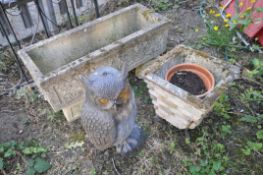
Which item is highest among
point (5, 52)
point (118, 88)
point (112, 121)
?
point (118, 88)

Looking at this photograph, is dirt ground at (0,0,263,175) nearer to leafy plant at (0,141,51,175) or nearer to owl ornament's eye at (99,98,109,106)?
leafy plant at (0,141,51,175)

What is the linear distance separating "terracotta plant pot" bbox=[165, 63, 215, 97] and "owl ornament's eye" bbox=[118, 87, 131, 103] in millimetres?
679

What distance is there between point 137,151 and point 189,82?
729mm

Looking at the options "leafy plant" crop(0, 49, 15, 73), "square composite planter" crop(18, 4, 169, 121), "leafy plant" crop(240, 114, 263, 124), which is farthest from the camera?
"leafy plant" crop(0, 49, 15, 73)

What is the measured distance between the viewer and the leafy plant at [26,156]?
2043 mm

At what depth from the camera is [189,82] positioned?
2.11 metres

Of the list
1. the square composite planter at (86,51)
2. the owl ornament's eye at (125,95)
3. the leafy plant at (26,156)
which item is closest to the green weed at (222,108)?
the square composite planter at (86,51)

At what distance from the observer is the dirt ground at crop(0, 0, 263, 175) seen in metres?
2.04

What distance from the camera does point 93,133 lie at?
1.63m

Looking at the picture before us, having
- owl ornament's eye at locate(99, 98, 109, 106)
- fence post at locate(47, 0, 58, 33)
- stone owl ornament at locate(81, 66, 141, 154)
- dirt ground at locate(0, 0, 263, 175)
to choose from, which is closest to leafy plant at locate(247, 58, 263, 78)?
dirt ground at locate(0, 0, 263, 175)

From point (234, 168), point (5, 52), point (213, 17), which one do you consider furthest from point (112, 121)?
point (213, 17)

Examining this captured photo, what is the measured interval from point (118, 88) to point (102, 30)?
1.35 metres

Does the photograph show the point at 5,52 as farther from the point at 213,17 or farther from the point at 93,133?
the point at 213,17

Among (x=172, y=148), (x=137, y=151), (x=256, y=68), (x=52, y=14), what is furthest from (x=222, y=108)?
(x=52, y=14)
